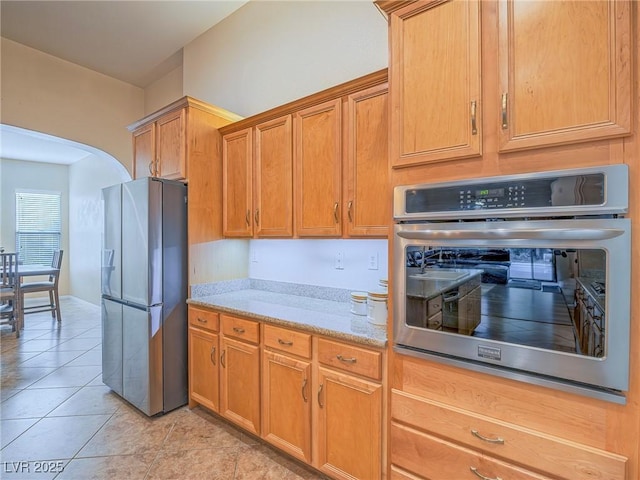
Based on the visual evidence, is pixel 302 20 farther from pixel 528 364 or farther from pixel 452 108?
pixel 528 364

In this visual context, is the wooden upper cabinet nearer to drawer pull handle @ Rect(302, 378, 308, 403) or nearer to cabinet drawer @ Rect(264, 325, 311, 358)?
cabinet drawer @ Rect(264, 325, 311, 358)

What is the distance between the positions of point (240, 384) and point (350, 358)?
0.96 meters

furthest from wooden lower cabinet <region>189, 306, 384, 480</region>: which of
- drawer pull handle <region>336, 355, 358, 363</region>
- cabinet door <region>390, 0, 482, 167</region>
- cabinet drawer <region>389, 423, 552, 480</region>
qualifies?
cabinet door <region>390, 0, 482, 167</region>

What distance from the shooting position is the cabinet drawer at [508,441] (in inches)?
41.6

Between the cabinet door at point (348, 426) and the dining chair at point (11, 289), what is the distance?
16.7 ft

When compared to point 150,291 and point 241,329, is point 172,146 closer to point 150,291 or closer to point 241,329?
point 150,291

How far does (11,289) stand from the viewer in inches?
183

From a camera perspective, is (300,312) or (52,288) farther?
(52,288)

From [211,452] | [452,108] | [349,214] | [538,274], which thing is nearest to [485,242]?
[538,274]

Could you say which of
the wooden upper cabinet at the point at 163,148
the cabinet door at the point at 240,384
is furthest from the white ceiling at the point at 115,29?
the cabinet door at the point at 240,384

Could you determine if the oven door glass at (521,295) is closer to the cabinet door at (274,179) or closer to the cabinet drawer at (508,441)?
the cabinet drawer at (508,441)

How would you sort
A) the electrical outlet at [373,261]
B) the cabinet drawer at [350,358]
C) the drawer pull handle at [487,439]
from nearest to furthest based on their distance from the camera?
the drawer pull handle at [487,439] < the cabinet drawer at [350,358] < the electrical outlet at [373,261]

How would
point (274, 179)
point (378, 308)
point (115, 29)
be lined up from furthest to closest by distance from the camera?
point (115, 29)
point (274, 179)
point (378, 308)

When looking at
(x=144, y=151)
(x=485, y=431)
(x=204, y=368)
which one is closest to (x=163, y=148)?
(x=144, y=151)
